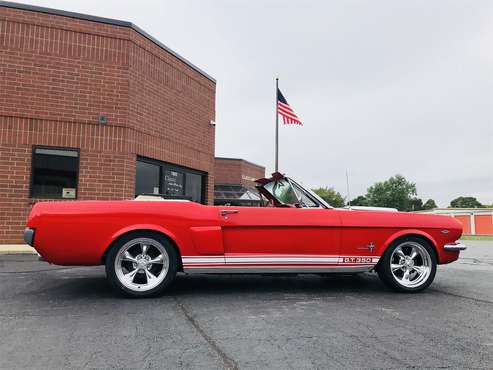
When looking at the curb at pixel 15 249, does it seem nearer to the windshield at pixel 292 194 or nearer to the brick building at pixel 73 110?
the brick building at pixel 73 110

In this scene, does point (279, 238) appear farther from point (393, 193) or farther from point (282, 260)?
point (393, 193)

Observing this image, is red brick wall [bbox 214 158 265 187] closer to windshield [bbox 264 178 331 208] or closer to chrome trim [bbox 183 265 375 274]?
windshield [bbox 264 178 331 208]

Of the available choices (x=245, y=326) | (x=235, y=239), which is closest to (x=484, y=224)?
(x=235, y=239)

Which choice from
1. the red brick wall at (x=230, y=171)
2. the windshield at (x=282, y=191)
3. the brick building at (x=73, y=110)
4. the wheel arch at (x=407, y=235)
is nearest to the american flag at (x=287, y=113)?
the brick building at (x=73, y=110)

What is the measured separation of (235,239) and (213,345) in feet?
5.26

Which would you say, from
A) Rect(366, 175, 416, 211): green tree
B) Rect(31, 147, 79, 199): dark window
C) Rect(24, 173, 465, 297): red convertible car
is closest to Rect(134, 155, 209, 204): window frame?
Rect(31, 147, 79, 199): dark window

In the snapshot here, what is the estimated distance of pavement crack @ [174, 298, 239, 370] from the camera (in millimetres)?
2346

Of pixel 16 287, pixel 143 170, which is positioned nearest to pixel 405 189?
pixel 143 170

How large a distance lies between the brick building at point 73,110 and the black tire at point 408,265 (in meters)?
7.54

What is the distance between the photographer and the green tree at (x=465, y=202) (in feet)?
349

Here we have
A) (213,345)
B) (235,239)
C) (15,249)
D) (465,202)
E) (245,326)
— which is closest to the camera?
(213,345)

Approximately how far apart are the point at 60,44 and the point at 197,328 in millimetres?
9566

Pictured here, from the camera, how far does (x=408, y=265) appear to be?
460 centimetres

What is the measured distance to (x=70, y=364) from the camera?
91.7 inches
